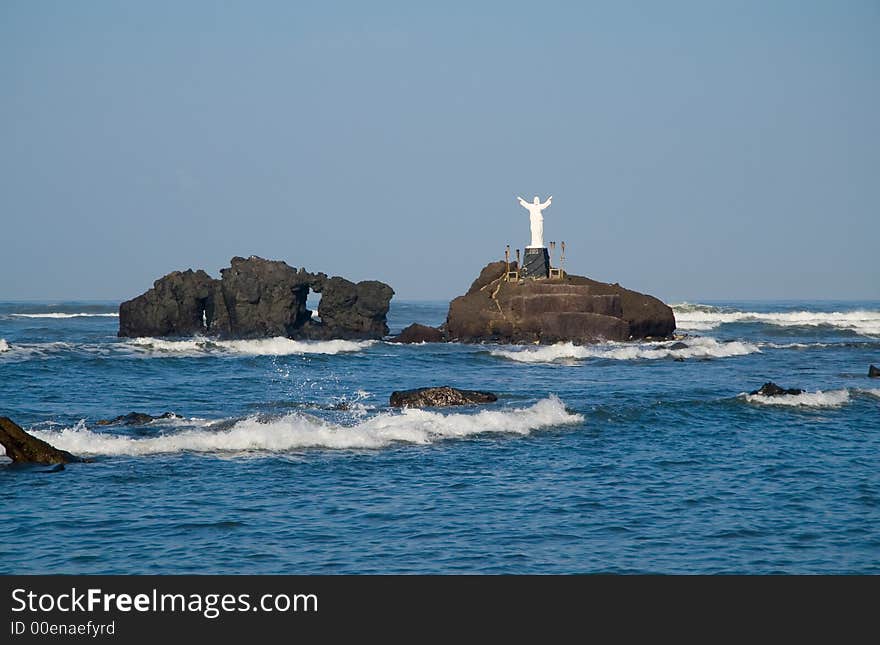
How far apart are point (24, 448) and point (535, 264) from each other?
165 feet

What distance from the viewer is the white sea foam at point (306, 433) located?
21922mm

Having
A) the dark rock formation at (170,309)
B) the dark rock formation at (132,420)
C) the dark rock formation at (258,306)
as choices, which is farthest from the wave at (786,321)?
the dark rock formation at (132,420)

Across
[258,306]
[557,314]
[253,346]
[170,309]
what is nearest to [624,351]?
[557,314]

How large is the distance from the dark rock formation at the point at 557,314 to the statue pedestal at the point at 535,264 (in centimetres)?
175

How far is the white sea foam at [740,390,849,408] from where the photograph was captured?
2977cm

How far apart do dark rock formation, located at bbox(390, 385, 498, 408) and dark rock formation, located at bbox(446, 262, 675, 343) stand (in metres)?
30.5

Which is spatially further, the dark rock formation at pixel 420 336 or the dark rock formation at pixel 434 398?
the dark rock formation at pixel 420 336

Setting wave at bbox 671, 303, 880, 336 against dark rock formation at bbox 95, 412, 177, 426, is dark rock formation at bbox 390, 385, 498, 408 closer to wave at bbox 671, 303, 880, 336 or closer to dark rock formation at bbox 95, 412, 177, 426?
dark rock formation at bbox 95, 412, 177, 426

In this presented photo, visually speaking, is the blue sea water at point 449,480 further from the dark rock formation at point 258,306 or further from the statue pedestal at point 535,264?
the statue pedestal at point 535,264

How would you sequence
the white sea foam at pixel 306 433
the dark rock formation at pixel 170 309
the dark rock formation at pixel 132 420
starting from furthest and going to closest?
the dark rock formation at pixel 170 309, the dark rock formation at pixel 132 420, the white sea foam at pixel 306 433

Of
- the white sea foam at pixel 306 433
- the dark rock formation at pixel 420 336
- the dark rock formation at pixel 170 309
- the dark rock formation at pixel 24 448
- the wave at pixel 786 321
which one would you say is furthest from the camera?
the wave at pixel 786 321

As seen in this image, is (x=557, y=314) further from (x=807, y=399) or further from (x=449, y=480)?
(x=449, y=480)

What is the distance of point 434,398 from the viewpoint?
2994 centimetres
